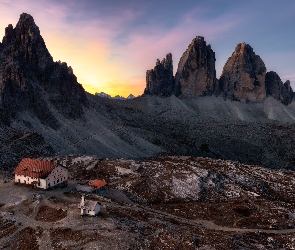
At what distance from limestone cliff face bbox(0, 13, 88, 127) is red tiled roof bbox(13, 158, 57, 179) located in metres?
65.7

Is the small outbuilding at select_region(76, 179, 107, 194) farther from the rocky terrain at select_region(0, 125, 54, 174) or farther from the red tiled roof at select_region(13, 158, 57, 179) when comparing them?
the rocky terrain at select_region(0, 125, 54, 174)

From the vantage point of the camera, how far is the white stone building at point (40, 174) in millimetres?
71875

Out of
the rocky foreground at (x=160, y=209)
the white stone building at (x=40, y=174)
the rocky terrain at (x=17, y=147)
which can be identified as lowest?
the rocky foreground at (x=160, y=209)

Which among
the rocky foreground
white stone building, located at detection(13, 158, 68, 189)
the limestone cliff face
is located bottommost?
the rocky foreground

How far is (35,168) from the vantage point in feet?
242

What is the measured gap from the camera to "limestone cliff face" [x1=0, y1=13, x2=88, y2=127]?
14012 cm

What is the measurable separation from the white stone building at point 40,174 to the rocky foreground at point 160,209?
2360 millimetres

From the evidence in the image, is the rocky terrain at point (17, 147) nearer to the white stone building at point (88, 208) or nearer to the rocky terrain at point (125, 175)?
the rocky terrain at point (125, 175)

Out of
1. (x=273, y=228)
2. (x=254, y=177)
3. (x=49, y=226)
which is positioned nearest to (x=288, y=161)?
(x=254, y=177)

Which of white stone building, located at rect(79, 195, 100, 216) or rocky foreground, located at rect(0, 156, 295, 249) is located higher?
white stone building, located at rect(79, 195, 100, 216)

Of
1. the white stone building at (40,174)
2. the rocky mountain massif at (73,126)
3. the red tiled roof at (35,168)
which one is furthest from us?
the rocky mountain massif at (73,126)

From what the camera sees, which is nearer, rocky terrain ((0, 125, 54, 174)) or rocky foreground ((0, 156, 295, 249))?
rocky foreground ((0, 156, 295, 249))

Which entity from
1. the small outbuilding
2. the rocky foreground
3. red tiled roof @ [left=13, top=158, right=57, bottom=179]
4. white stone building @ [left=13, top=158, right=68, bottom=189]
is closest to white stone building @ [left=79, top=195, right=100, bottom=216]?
the rocky foreground

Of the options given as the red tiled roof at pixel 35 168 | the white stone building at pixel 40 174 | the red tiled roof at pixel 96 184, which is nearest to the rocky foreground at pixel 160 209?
the white stone building at pixel 40 174
